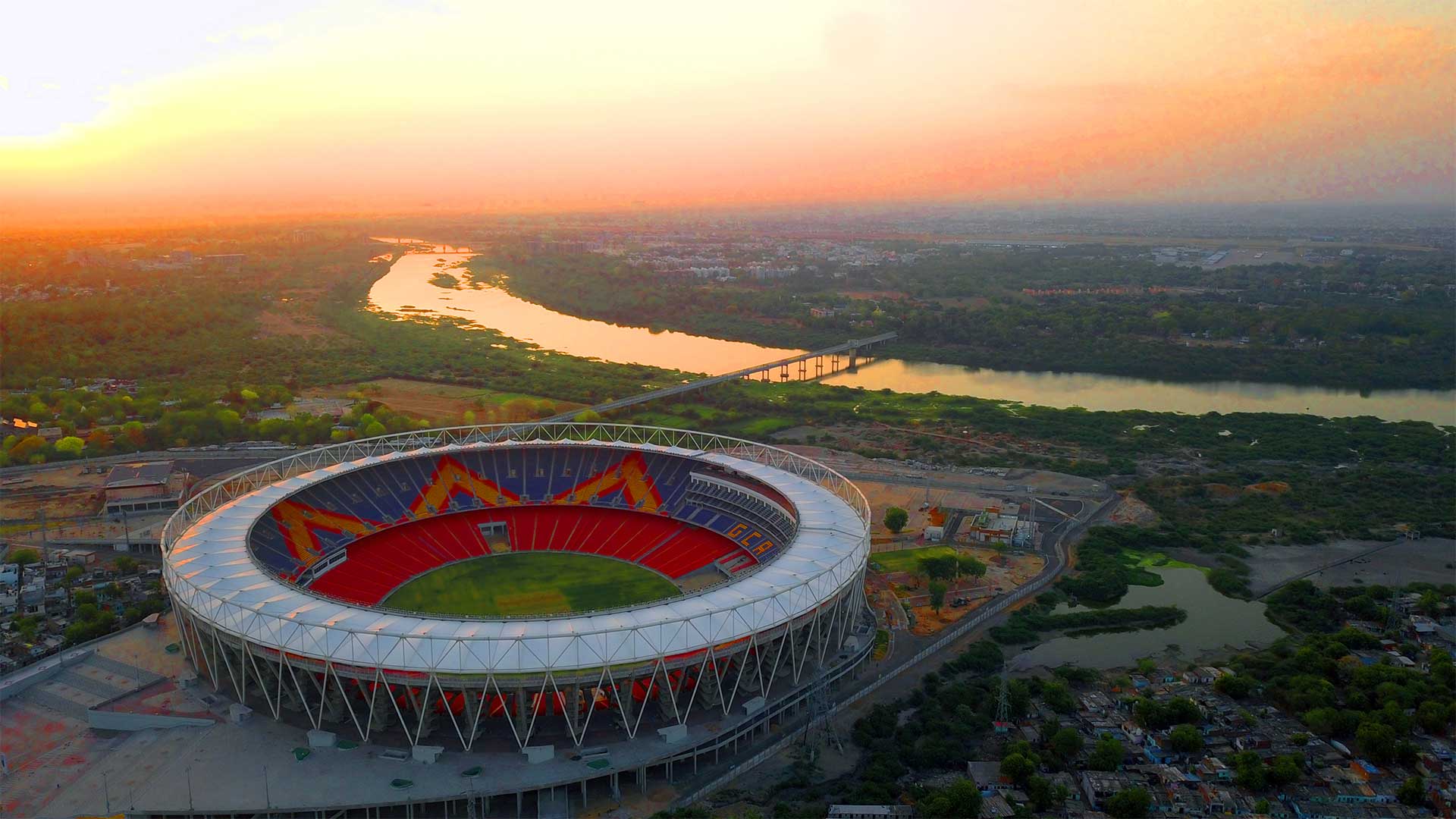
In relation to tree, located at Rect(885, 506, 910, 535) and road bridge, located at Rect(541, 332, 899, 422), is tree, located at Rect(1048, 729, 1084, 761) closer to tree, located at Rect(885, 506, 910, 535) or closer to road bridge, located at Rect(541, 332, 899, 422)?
tree, located at Rect(885, 506, 910, 535)

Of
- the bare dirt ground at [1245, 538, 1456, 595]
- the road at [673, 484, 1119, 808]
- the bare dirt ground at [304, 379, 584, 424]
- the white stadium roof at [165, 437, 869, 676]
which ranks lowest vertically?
the bare dirt ground at [1245, 538, 1456, 595]

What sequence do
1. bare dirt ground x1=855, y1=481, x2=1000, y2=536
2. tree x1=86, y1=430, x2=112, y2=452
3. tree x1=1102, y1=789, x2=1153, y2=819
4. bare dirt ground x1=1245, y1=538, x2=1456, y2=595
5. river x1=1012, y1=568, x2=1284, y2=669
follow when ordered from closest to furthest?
tree x1=1102, y1=789, x2=1153, y2=819
river x1=1012, y1=568, x2=1284, y2=669
bare dirt ground x1=1245, y1=538, x2=1456, y2=595
bare dirt ground x1=855, y1=481, x2=1000, y2=536
tree x1=86, y1=430, x2=112, y2=452

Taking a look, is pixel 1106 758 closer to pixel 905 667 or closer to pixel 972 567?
pixel 905 667

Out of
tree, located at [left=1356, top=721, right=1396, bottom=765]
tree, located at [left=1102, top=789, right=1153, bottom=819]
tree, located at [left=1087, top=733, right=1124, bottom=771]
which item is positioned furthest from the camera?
tree, located at [left=1356, top=721, right=1396, bottom=765]

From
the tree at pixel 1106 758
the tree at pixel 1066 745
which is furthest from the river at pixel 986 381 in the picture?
the tree at pixel 1106 758

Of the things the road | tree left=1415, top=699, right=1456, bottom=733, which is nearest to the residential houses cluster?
tree left=1415, top=699, right=1456, bottom=733

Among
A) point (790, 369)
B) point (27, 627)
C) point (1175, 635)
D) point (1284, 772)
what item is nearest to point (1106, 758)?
point (1284, 772)

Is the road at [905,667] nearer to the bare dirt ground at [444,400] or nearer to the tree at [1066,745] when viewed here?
the tree at [1066,745]

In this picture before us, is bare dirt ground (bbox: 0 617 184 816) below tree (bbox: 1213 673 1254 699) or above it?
above
